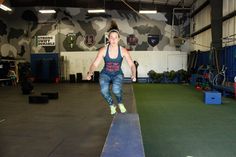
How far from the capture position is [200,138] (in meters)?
4.58

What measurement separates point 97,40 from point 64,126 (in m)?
13.6

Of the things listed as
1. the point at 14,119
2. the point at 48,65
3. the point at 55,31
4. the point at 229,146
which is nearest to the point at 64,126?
the point at 14,119

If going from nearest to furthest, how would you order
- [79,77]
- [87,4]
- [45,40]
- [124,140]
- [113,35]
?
[124,140] → [113,35] → [79,77] → [87,4] → [45,40]

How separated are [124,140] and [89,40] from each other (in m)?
16.0

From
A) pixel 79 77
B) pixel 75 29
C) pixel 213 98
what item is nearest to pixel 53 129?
pixel 213 98

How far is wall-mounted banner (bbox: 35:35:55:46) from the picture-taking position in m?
18.8

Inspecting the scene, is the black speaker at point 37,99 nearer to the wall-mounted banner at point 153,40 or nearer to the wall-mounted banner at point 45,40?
the wall-mounted banner at point 45,40

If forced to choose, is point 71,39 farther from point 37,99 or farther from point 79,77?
point 37,99

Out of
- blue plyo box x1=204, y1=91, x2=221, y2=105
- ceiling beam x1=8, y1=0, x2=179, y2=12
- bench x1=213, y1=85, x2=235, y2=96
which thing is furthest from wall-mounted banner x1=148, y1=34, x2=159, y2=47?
blue plyo box x1=204, y1=91, x2=221, y2=105

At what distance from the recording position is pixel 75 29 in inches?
733

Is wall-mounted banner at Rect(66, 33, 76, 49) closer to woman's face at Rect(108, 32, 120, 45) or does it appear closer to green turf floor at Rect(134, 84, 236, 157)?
green turf floor at Rect(134, 84, 236, 157)

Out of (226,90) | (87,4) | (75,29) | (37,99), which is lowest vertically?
(37,99)

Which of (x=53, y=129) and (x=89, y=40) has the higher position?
(x=89, y=40)

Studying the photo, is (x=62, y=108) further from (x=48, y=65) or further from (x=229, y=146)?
(x=48, y=65)
